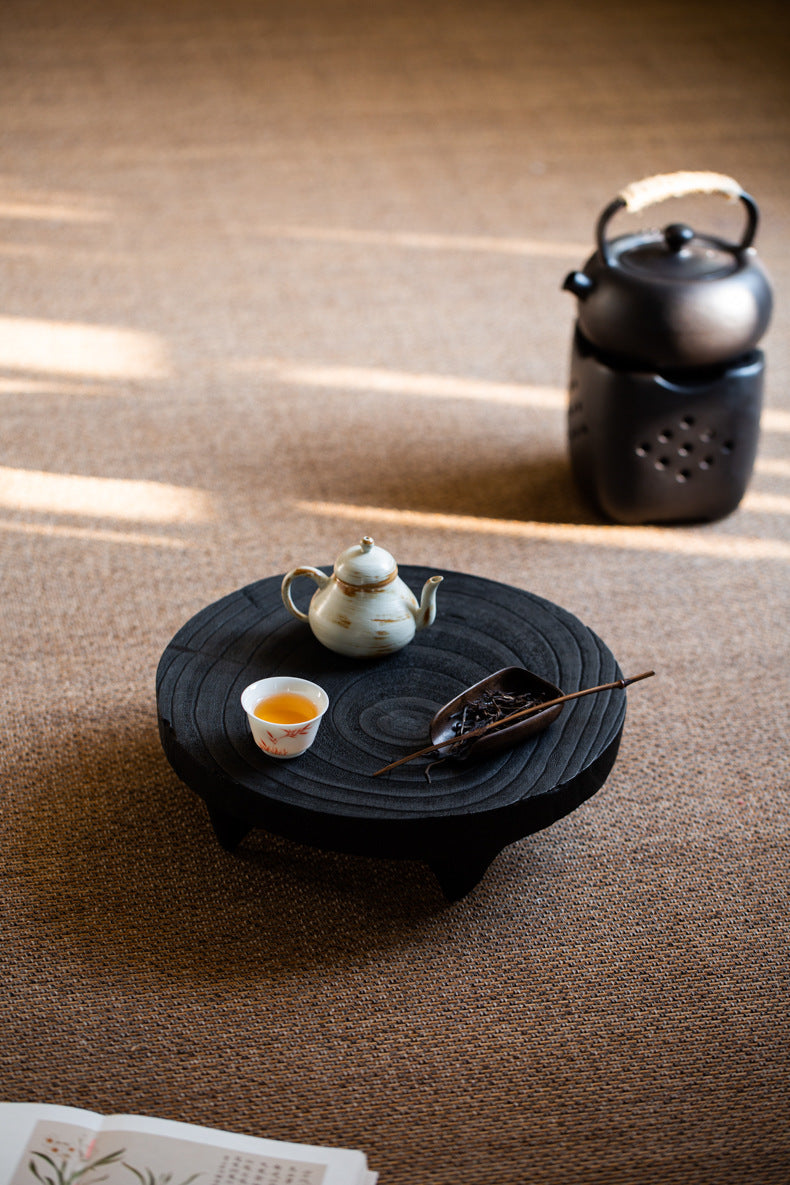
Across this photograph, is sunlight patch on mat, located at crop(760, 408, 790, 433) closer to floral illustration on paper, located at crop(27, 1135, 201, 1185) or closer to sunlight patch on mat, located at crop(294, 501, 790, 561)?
sunlight patch on mat, located at crop(294, 501, 790, 561)

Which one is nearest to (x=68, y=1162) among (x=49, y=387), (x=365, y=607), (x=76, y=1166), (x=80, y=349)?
(x=76, y=1166)

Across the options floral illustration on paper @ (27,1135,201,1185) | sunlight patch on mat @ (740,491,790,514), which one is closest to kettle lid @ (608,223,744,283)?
sunlight patch on mat @ (740,491,790,514)

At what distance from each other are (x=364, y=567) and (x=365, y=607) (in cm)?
4

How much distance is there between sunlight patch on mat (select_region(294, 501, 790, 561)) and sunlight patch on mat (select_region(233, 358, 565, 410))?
417 millimetres

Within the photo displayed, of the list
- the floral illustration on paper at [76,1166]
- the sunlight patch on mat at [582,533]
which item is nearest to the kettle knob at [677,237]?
the sunlight patch on mat at [582,533]

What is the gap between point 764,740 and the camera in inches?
59.2

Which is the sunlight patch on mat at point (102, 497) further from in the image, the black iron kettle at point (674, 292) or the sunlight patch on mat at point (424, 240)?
the sunlight patch on mat at point (424, 240)

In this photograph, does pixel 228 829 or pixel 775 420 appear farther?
pixel 775 420

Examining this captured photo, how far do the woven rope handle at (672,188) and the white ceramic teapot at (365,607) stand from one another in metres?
0.76

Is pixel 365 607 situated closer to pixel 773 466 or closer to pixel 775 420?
pixel 773 466

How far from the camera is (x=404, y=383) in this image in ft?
7.56

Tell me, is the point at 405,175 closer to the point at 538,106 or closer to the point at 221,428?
the point at 538,106

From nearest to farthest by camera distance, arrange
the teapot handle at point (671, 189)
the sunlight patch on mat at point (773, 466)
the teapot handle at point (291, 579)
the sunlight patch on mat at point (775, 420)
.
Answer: the teapot handle at point (291, 579), the teapot handle at point (671, 189), the sunlight patch on mat at point (773, 466), the sunlight patch on mat at point (775, 420)

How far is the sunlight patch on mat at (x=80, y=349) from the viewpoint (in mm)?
2295
